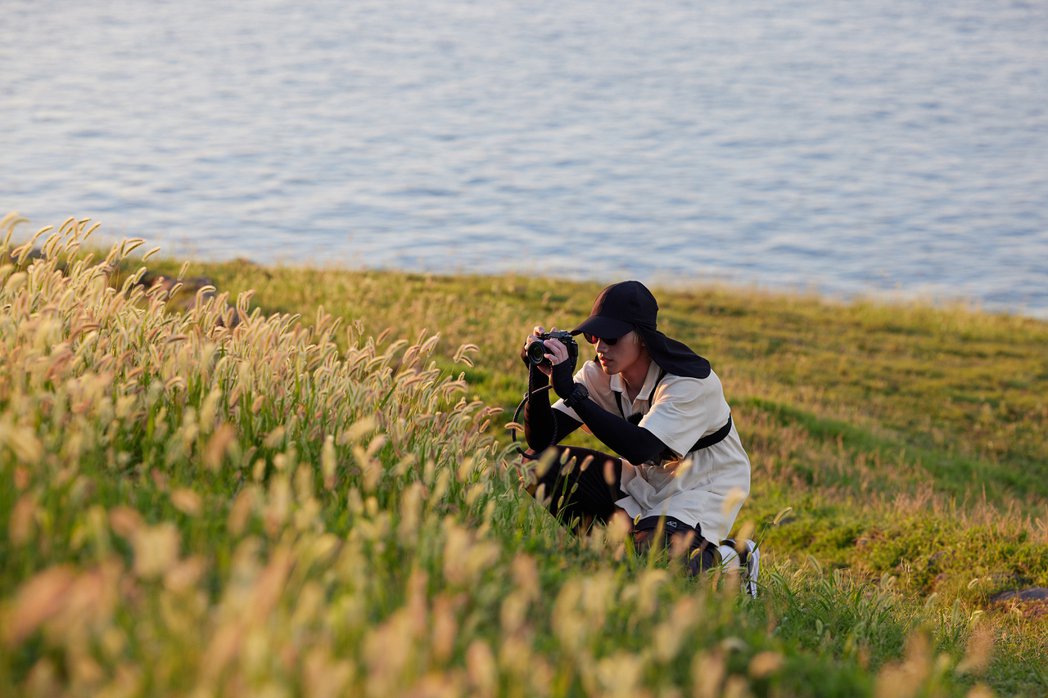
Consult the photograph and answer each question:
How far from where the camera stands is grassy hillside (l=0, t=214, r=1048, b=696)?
306cm

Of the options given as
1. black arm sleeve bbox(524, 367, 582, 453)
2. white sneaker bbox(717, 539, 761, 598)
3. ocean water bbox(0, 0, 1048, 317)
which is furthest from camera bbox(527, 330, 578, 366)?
ocean water bbox(0, 0, 1048, 317)

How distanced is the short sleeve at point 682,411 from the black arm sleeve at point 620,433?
6cm

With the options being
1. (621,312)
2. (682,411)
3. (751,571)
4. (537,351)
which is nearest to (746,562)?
(751,571)

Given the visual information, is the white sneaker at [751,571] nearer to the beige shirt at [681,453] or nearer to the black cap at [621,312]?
the beige shirt at [681,453]

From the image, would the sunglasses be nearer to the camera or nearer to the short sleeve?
the camera

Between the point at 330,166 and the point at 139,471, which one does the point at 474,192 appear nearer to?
the point at 330,166

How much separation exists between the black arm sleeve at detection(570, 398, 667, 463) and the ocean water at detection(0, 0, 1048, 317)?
16.6 m

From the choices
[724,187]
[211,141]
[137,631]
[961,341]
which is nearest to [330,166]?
[211,141]

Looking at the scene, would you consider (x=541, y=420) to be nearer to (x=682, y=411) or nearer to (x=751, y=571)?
(x=682, y=411)

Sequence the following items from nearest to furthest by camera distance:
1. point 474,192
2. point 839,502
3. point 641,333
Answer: point 641,333
point 839,502
point 474,192

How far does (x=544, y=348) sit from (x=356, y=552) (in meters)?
3.58

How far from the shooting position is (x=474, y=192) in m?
45.1

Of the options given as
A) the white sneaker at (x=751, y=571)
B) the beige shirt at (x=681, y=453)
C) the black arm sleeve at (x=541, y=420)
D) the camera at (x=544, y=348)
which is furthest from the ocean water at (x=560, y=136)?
the white sneaker at (x=751, y=571)

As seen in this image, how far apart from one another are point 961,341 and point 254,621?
74.8ft
